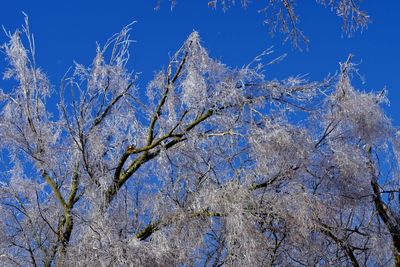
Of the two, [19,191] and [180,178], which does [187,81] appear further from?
[19,191]

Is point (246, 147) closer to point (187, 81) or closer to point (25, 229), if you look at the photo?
point (187, 81)

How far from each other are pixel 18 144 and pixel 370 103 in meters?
4.18

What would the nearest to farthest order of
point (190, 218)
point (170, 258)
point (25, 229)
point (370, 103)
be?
point (170, 258) → point (190, 218) → point (25, 229) → point (370, 103)

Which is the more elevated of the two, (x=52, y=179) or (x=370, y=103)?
(x=370, y=103)

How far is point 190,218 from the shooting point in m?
5.96

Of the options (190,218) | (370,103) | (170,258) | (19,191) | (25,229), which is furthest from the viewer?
(370,103)

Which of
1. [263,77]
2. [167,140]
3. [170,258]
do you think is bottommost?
[170,258]

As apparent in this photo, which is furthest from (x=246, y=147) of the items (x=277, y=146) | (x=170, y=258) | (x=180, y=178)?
(x=170, y=258)

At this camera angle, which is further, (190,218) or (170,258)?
(190,218)

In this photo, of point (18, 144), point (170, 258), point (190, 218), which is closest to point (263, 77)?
point (190, 218)

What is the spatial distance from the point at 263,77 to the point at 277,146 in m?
0.86

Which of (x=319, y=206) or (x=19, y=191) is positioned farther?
(x=19, y=191)

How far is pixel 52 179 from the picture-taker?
6543 millimetres

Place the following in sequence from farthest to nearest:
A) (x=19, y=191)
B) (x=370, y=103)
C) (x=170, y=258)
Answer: (x=370, y=103) < (x=19, y=191) < (x=170, y=258)
